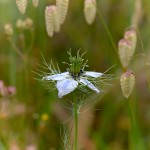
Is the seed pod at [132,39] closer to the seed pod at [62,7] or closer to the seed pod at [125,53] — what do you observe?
the seed pod at [125,53]

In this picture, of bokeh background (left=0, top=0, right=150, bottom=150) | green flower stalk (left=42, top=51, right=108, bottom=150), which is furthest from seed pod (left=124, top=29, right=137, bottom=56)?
bokeh background (left=0, top=0, right=150, bottom=150)

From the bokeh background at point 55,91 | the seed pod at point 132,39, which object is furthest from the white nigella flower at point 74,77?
the bokeh background at point 55,91

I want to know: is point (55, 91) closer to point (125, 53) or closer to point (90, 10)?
point (90, 10)

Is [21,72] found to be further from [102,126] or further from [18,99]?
[102,126]

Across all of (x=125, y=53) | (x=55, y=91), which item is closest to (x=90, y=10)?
(x=125, y=53)

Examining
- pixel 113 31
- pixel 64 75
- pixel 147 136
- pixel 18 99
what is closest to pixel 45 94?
pixel 18 99

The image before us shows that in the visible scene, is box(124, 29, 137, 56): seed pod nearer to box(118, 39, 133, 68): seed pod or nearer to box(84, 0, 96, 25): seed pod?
box(118, 39, 133, 68): seed pod
